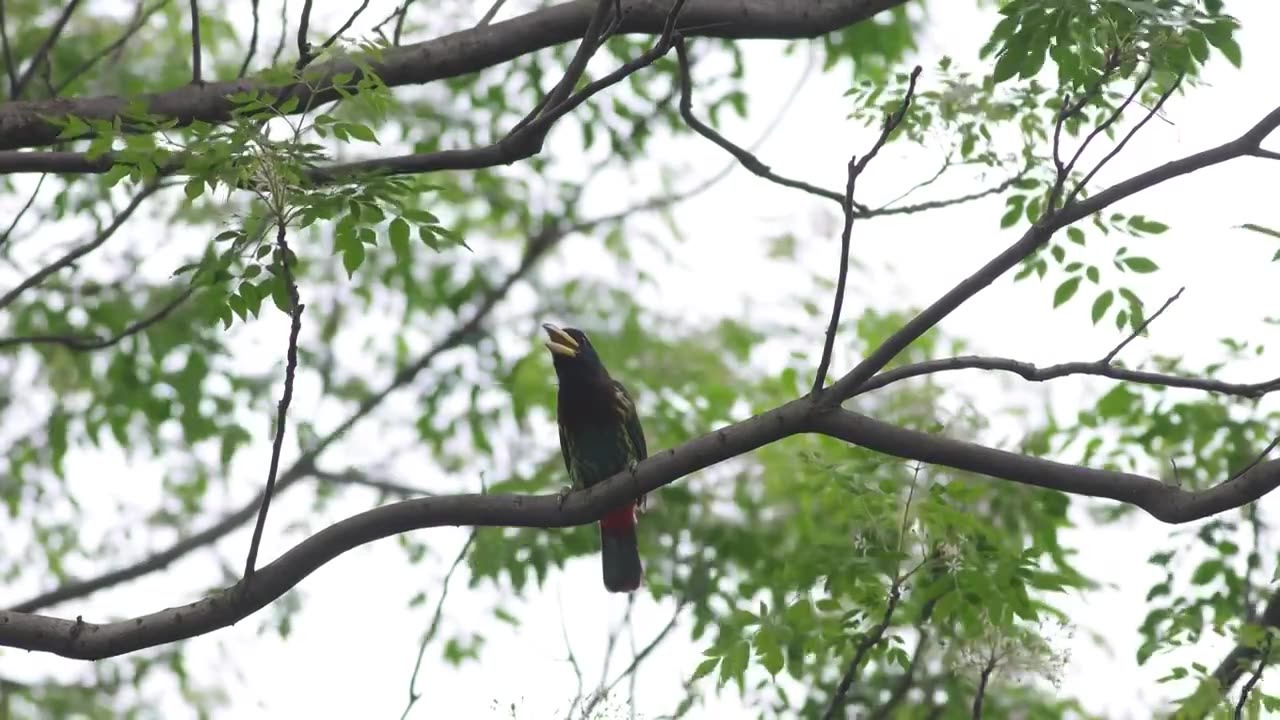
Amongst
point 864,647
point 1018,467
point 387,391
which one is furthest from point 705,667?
point 387,391

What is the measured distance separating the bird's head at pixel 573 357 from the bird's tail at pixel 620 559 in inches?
27.0

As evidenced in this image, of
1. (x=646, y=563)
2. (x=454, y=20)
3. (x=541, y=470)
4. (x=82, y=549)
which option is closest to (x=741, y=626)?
(x=646, y=563)

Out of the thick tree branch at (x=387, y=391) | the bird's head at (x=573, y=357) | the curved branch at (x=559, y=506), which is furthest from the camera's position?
the thick tree branch at (x=387, y=391)

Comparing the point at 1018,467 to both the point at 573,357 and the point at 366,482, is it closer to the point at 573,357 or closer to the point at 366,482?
the point at 573,357

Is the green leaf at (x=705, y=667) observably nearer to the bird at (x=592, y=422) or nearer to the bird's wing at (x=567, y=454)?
the bird at (x=592, y=422)

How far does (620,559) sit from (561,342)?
1097 mm

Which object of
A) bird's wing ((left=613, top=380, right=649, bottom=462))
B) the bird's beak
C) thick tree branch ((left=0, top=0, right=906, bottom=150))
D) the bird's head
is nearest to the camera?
thick tree branch ((left=0, top=0, right=906, bottom=150))

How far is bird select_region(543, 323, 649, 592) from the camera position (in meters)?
6.14

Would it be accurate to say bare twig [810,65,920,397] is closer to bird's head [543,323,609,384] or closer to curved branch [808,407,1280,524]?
curved branch [808,407,1280,524]

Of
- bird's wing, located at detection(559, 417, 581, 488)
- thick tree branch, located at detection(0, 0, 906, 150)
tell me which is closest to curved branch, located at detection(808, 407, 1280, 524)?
thick tree branch, located at detection(0, 0, 906, 150)

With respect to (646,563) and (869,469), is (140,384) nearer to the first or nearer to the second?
(646,563)

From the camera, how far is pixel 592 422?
6.14 meters

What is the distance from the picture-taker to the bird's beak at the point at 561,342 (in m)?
5.98

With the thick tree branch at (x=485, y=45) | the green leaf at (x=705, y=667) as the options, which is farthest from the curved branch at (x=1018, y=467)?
the thick tree branch at (x=485, y=45)
